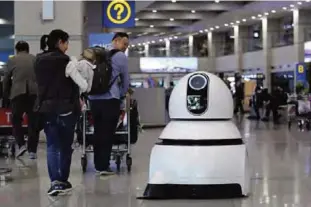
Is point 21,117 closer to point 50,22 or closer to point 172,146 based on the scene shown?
point 50,22

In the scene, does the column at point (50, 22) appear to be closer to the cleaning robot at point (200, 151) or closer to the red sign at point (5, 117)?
the red sign at point (5, 117)

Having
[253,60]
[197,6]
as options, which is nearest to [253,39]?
[253,60]

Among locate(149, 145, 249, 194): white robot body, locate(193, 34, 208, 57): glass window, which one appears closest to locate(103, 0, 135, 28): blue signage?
locate(149, 145, 249, 194): white robot body

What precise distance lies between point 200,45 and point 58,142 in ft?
137

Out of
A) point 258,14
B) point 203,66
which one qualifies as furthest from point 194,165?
point 203,66

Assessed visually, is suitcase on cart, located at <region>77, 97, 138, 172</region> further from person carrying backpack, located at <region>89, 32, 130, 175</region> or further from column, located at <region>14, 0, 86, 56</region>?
column, located at <region>14, 0, 86, 56</region>

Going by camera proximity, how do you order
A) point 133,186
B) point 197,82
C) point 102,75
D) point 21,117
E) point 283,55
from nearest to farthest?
point 197,82
point 133,186
point 102,75
point 21,117
point 283,55

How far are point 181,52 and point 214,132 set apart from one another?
36233mm

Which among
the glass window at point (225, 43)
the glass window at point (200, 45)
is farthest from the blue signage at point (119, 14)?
the glass window at point (200, 45)

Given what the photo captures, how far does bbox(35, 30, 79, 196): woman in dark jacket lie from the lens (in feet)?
18.5

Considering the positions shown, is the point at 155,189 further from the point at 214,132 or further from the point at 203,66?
the point at 203,66

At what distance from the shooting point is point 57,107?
5598 mm

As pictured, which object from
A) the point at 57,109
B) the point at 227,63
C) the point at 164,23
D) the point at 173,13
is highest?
the point at 173,13

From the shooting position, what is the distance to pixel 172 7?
1256 inches
